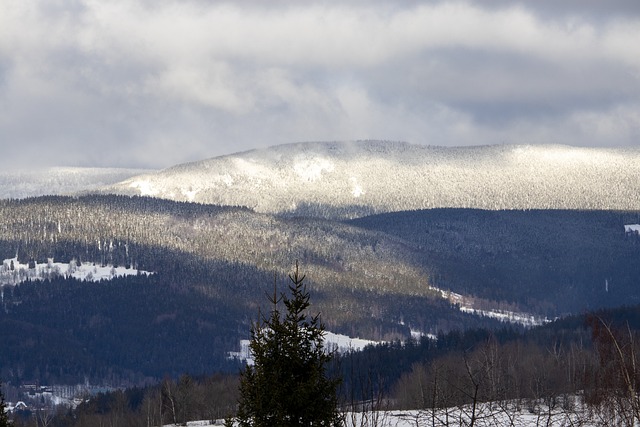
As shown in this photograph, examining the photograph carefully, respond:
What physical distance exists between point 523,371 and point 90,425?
2138 inches

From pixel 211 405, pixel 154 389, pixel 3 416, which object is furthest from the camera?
pixel 154 389

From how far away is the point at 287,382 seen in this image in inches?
1150

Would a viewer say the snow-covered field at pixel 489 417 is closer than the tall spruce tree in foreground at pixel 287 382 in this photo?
Yes

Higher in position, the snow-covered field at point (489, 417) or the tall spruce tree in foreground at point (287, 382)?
the tall spruce tree in foreground at point (287, 382)

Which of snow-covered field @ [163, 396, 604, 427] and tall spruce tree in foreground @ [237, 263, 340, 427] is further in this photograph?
tall spruce tree in foreground @ [237, 263, 340, 427]

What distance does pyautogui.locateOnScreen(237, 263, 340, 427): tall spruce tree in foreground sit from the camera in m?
29.0

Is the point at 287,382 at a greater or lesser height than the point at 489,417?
greater

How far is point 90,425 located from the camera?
143m

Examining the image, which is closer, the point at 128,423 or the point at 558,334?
the point at 128,423

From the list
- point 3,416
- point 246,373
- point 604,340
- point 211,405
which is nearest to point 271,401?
point 246,373

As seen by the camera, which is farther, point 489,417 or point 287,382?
point 287,382

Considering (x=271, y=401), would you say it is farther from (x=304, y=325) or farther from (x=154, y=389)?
(x=154, y=389)

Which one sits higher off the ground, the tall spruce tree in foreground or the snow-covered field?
the tall spruce tree in foreground

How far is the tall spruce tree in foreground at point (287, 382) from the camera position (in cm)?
2905
